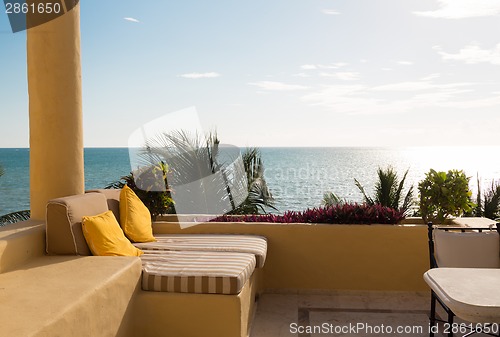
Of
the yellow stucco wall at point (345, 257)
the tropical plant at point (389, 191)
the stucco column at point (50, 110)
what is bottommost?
the yellow stucco wall at point (345, 257)

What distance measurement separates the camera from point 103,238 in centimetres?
380

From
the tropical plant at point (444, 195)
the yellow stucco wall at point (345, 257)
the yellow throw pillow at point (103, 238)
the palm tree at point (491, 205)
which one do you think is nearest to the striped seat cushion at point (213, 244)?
the yellow stucco wall at point (345, 257)

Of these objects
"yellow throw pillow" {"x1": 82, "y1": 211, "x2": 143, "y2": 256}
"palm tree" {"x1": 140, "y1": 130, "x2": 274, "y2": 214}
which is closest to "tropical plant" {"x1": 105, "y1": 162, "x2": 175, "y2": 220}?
"palm tree" {"x1": 140, "y1": 130, "x2": 274, "y2": 214}

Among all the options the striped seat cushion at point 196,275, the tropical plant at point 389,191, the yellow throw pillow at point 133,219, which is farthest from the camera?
the tropical plant at point 389,191

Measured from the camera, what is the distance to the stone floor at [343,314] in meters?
4.02

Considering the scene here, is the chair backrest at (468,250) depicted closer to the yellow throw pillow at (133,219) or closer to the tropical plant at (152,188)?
the yellow throw pillow at (133,219)

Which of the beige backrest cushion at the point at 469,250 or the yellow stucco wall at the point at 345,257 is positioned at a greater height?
the beige backrest cushion at the point at 469,250

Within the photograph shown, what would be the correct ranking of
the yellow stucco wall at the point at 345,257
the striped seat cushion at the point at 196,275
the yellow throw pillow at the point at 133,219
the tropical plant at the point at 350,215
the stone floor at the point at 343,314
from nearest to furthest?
the striped seat cushion at the point at 196,275
the stone floor at the point at 343,314
the yellow throw pillow at the point at 133,219
the yellow stucco wall at the point at 345,257
the tropical plant at the point at 350,215

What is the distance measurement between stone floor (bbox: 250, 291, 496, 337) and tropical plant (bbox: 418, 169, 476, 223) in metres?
0.83

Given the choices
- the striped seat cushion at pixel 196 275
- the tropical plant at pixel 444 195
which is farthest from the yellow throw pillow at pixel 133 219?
the tropical plant at pixel 444 195

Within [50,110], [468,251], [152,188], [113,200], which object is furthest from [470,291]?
[152,188]

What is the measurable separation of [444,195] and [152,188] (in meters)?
2.99

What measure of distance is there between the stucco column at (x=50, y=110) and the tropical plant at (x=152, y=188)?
112 cm

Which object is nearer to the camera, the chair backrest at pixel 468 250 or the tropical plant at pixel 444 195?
the chair backrest at pixel 468 250
